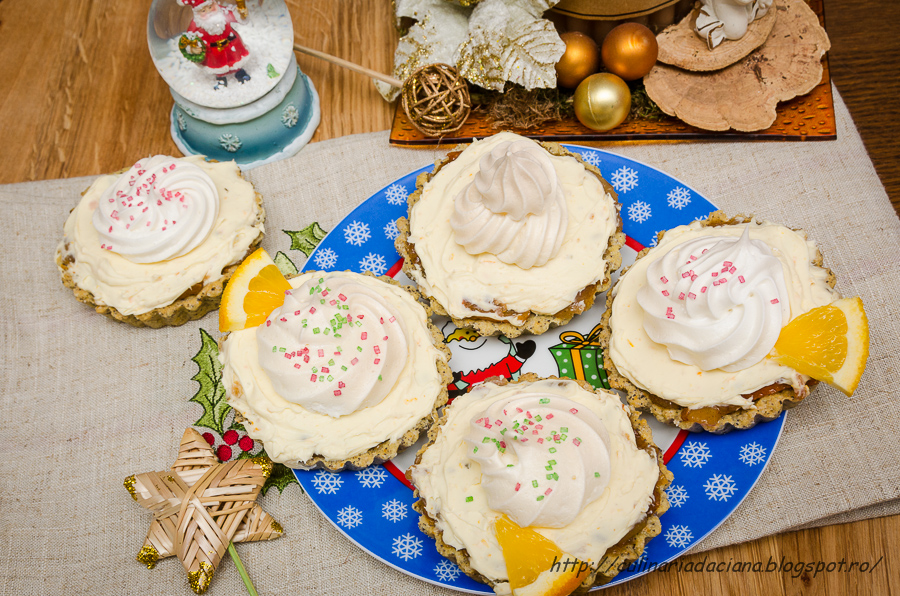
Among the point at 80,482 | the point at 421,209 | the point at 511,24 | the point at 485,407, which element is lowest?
the point at 80,482

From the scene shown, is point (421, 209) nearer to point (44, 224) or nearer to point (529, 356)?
point (529, 356)

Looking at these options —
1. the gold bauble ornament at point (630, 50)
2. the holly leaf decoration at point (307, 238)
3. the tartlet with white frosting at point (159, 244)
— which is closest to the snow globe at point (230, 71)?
the tartlet with white frosting at point (159, 244)

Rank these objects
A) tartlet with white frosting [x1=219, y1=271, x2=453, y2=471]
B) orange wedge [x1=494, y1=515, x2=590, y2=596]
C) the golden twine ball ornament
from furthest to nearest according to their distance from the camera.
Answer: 1. the golden twine ball ornament
2. tartlet with white frosting [x1=219, y1=271, x2=453, y2=471]
3. orange wedge [x1=494, y1=515, x2=590, y2=596]

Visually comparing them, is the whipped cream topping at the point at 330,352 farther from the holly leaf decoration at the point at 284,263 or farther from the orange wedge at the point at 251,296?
the holly leaf decoration at the point at 284,263

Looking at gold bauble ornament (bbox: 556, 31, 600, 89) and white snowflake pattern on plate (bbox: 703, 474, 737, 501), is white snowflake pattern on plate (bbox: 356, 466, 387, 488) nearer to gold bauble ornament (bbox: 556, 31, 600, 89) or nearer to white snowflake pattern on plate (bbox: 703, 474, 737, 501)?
white snowflake pattern on plate (bbox: 703, 474, 737, 501)

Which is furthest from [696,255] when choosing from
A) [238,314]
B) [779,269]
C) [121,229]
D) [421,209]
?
[121,229]

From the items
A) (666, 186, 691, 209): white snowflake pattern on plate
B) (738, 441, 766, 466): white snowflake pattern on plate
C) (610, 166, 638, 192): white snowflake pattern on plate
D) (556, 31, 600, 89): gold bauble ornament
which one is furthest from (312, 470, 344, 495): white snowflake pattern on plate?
(556, 31, 600, 89): gold bauble ornament
